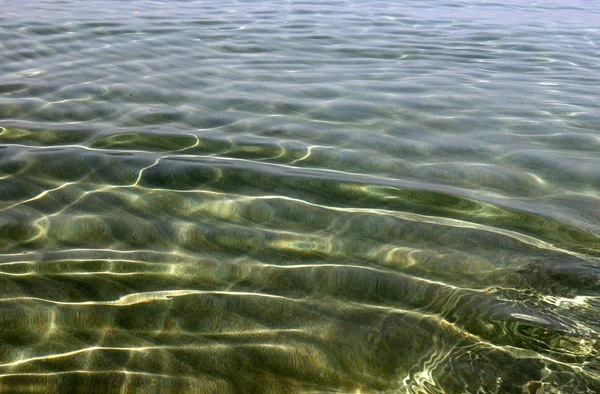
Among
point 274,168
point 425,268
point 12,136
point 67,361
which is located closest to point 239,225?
point 274,168

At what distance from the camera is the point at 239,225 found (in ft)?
7.88

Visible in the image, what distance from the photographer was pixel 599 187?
282 centimetres

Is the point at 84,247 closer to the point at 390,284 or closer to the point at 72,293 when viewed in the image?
the point at 72,293

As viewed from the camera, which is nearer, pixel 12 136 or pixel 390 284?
pixel 390 284

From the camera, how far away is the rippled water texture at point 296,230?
165cm

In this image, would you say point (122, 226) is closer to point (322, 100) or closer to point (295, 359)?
point (295, 359)

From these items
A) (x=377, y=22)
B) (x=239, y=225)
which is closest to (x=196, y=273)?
(x=239, y=225)

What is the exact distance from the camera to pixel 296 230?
237 cm

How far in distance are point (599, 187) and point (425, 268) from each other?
1279mm

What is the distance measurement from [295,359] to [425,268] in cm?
69

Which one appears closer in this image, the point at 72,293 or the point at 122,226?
the point at 72,293

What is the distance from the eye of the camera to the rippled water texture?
165 cm

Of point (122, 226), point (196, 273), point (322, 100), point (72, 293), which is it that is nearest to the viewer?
point (72, 293)

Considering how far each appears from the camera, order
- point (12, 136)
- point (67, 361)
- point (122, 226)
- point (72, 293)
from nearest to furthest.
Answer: point (67, 361), point (72, 293), point (122, 226), point (12, 136)
